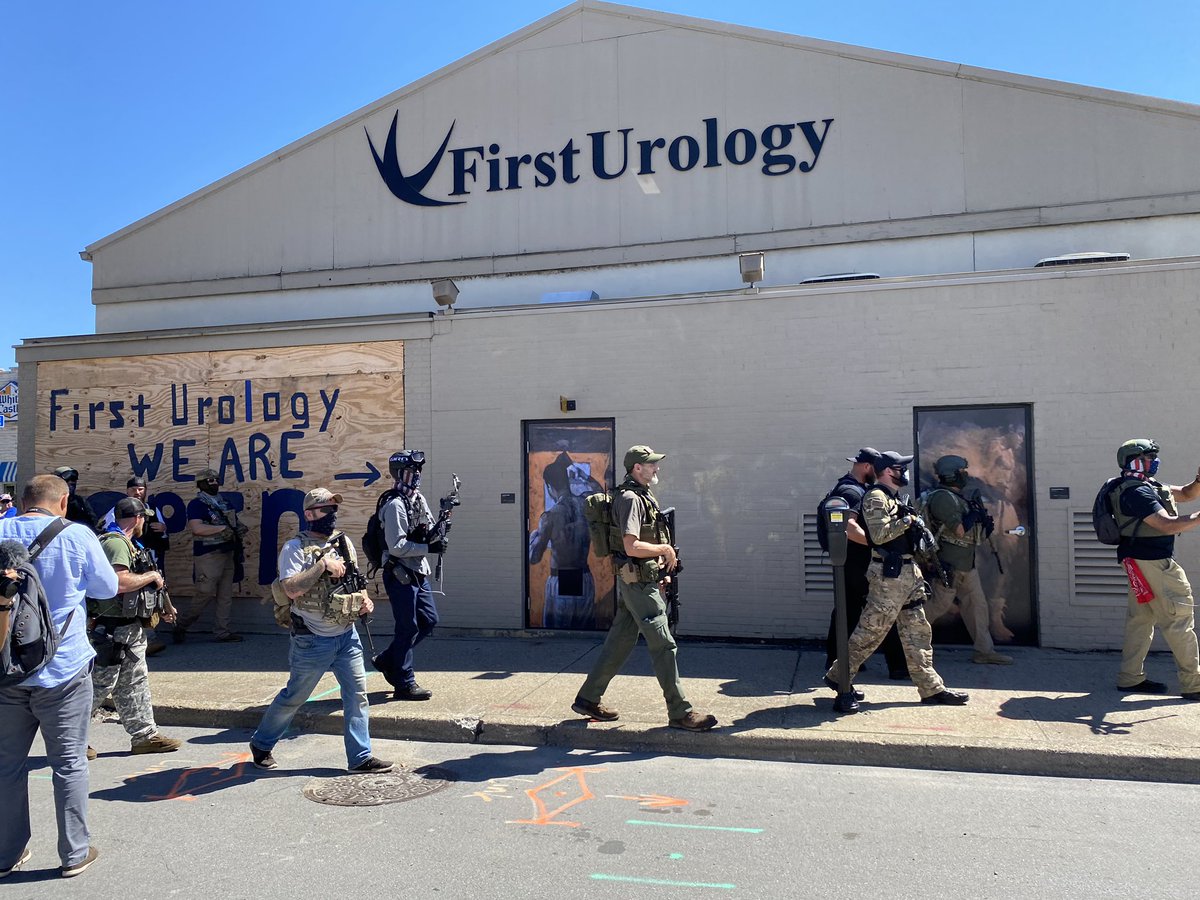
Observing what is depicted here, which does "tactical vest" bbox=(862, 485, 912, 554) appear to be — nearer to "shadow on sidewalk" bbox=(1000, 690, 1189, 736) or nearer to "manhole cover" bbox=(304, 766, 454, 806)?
"shadow on sidewalk" bbox=(1000, 690, 1189, 736)

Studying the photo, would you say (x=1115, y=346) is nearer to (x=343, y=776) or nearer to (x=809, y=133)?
(x=809, y=133)

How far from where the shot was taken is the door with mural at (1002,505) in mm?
8312

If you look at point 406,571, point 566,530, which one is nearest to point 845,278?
point 566,530

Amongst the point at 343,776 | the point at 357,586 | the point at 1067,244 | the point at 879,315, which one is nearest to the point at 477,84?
the point at 879,315

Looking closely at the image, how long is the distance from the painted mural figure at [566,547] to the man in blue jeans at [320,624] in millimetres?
3920

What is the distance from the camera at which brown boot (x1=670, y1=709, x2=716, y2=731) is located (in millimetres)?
5910

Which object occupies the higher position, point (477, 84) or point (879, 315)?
point (477, 84)

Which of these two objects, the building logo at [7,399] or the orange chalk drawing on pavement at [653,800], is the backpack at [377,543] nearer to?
the orange chalk drawing on pavement at [653,800]

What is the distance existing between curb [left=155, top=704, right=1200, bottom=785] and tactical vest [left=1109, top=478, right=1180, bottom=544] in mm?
1803

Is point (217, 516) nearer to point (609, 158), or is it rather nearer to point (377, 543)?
point (377, 543)

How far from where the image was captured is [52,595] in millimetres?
4309

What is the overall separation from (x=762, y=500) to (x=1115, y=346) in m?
3.50

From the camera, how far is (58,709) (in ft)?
13.9

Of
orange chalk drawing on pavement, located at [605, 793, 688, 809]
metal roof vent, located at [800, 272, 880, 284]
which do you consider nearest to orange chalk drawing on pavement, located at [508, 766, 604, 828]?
orange chalk drawing on pavement, located at [605, 793, 688, 809]
